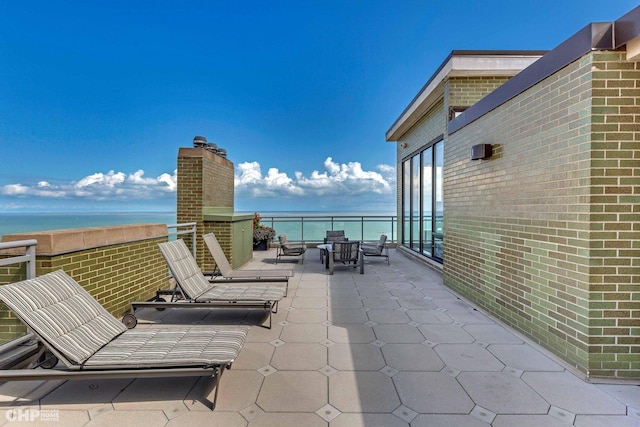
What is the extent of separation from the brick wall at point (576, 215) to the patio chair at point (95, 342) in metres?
2.77

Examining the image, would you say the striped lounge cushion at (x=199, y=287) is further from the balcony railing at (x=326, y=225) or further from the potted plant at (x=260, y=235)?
the balcony railing at (x=326, y=225)

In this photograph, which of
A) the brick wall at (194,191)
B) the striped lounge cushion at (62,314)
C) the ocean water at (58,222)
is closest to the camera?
the striped lounge cushion at (62,314)

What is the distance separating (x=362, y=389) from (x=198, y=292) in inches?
98.8

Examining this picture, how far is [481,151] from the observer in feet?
13.3

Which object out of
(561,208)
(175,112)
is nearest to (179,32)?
(175,112)

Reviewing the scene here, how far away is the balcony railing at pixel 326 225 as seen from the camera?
11.5 meters

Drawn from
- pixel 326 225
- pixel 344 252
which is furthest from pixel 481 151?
pixel 326 225

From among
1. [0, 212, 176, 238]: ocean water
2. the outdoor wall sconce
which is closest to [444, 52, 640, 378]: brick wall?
the outdoor wall sconce

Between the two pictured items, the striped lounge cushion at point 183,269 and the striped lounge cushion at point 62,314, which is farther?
the striped lounge cushion at point 183,269

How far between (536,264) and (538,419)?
161cm

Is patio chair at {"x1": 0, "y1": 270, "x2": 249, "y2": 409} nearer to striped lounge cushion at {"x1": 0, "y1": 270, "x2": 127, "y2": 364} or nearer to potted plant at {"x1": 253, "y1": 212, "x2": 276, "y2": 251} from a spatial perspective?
striped lounge cushion at {"x1": 0, "y1": 270, "x2": 127, "y2": 364}

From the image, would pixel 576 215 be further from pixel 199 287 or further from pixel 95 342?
pixel 199 287

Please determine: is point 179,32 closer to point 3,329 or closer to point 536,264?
point 3,329

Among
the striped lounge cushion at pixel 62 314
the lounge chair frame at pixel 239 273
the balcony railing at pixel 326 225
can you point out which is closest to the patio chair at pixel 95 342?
the striped lounge cushion at pixel 62 314
